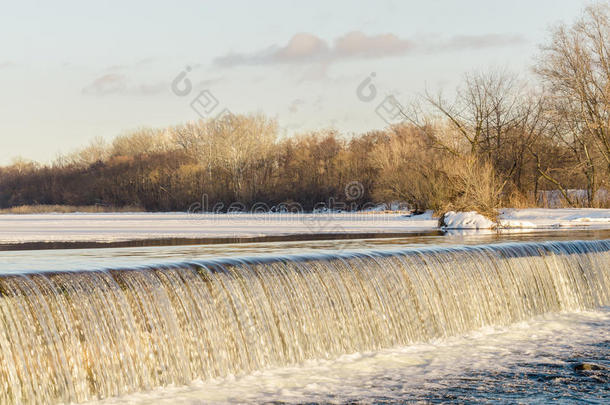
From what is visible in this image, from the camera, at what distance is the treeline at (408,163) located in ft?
100

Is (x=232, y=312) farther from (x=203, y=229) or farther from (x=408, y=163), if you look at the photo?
(x=408, y=163)

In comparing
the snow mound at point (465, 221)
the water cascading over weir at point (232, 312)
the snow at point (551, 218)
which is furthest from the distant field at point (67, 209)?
the water cascading over weir at point (232, 312)

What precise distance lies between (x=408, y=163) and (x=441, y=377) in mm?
25784

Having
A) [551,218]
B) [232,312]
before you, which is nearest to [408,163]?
[551,218]

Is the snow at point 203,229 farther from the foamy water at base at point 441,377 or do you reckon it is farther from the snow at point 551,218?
the foamy water at base at point 441,377

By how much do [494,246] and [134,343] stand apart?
7237 mm

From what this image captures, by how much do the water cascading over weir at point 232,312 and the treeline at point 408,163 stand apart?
1411 cm

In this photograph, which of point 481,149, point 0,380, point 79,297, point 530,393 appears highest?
point 481,149

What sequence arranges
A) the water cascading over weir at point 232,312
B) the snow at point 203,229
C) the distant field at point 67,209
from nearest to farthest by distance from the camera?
1. the water cascading over weir at point 232,312
2. the snow at point 203,229
3. the distant field at point 67,209

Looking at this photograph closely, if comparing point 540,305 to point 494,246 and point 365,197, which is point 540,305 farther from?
point 365,197

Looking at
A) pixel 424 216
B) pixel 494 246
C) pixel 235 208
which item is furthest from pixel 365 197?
pixel 494 246

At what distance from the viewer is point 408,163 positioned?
3294 cm

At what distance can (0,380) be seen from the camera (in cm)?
636

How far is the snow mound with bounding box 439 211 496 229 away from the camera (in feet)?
77.6
